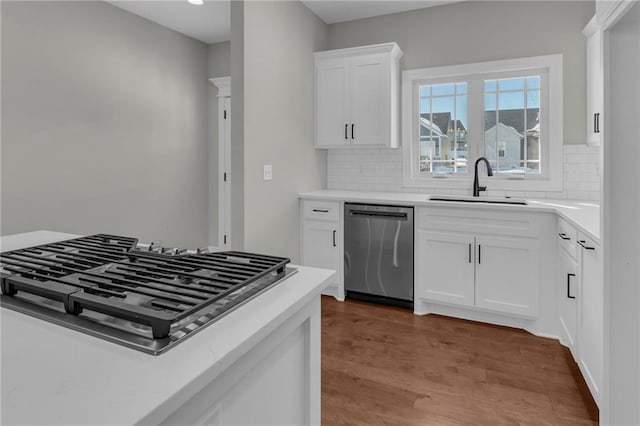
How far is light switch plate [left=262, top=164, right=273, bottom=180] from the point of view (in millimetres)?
3240

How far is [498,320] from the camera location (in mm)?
3061

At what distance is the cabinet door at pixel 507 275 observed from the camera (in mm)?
2867

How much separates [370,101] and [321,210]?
119cm

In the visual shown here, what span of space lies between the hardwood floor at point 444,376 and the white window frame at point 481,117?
1.41 meters

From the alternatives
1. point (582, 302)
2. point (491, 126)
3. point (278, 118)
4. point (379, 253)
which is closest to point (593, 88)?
point (491, 126)

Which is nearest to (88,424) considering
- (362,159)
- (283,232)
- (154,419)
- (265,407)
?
(154,419)

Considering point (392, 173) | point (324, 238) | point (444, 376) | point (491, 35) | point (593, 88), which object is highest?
point (491, 35)

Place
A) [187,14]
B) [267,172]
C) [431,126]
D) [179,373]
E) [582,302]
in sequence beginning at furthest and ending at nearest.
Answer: [187,14] → [431,126] → [267,172] → [582,302] → [179,373]

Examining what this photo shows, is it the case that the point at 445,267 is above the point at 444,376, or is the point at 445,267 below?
above

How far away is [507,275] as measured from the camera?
9.66 feet

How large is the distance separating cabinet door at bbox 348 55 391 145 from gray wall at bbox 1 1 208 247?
230cm

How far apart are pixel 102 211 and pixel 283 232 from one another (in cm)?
193

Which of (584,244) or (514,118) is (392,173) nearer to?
(514,118)

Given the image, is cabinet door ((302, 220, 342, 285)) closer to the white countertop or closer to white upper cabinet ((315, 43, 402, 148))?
the white countertop
